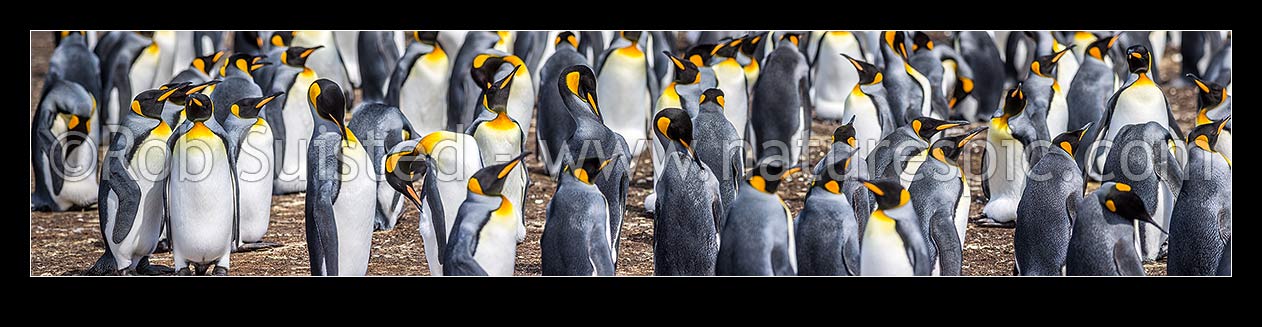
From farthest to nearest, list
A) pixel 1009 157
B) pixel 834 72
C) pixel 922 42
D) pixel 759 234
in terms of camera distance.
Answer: pixel 834 72, pixel 922 42, pixel 1009 157, pixel 759 234

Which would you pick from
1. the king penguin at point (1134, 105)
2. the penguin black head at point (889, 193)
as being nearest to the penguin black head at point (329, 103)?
the penguin black head at point (889, 193)

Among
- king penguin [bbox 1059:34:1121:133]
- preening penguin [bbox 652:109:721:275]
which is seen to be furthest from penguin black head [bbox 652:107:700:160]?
king penguin [bbox 1059:34:1121:133]

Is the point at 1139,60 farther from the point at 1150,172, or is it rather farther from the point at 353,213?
the point at 353,213

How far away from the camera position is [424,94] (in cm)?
618

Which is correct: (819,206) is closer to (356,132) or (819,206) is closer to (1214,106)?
(356,132)

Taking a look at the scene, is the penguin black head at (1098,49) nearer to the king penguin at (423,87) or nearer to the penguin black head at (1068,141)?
the penguin black head at (1068,141)

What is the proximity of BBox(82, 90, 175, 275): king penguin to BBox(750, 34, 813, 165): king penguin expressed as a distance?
8.59 feet

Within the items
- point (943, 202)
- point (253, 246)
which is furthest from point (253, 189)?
point (943, 202)

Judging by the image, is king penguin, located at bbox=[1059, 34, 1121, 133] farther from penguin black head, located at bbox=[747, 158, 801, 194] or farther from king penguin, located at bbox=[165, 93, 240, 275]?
king penguin, located at bbox=[165, 93, 240, 275]

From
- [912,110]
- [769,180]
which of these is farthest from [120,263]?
[912,110]

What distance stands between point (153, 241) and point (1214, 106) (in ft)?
12.2

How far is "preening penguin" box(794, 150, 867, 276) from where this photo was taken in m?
3.77

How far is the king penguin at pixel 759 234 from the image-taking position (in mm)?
3639

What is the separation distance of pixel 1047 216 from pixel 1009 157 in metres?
1.17
